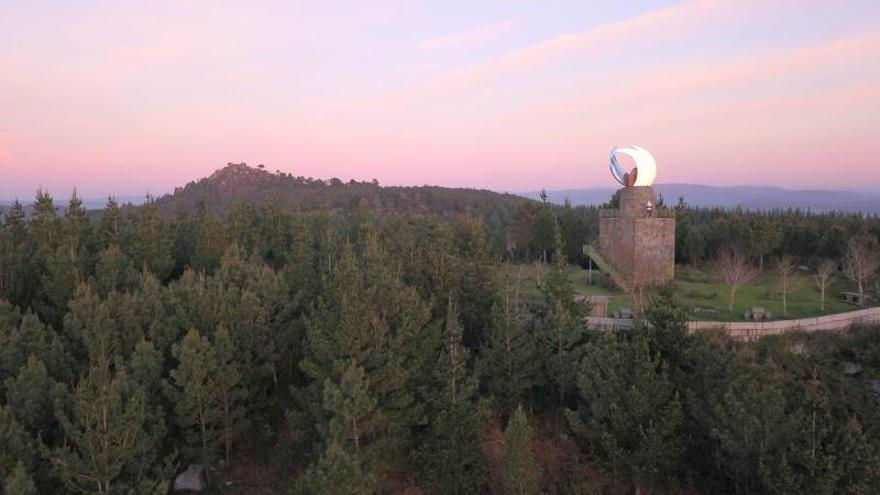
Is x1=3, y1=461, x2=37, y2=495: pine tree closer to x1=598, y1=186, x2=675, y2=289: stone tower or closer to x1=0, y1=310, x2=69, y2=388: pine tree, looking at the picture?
x1=0, y1=310, x2=69, y2=388: pine tree

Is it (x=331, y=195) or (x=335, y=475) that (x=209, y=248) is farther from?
(x=331, y=195)

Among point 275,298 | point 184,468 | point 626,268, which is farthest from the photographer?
point 626,268

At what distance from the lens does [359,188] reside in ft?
328

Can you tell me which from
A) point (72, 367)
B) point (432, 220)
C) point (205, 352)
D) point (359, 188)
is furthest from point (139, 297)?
point (359, 188)

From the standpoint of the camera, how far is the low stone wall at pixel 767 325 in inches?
831

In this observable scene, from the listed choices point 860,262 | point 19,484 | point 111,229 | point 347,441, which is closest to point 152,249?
point 111,229

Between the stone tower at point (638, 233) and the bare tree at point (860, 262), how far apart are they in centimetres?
774

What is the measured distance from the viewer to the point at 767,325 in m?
21.6

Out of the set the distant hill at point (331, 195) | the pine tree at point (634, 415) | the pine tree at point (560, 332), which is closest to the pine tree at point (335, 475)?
the pine tree at point (634, 415)

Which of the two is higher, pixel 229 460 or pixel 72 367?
pixel 72 367

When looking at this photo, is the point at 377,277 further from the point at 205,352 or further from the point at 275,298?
the point at 205,352

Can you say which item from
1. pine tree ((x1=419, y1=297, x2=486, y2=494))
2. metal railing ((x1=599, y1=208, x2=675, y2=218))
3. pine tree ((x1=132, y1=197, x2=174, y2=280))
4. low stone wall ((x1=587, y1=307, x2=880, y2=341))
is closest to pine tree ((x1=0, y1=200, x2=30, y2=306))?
pine tree ((x1=132, y1=197, x2=174, y2=280))

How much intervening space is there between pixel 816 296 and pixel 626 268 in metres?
8.68

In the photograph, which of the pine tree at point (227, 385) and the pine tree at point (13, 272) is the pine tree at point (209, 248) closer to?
the pine tree at point (13, 272)
